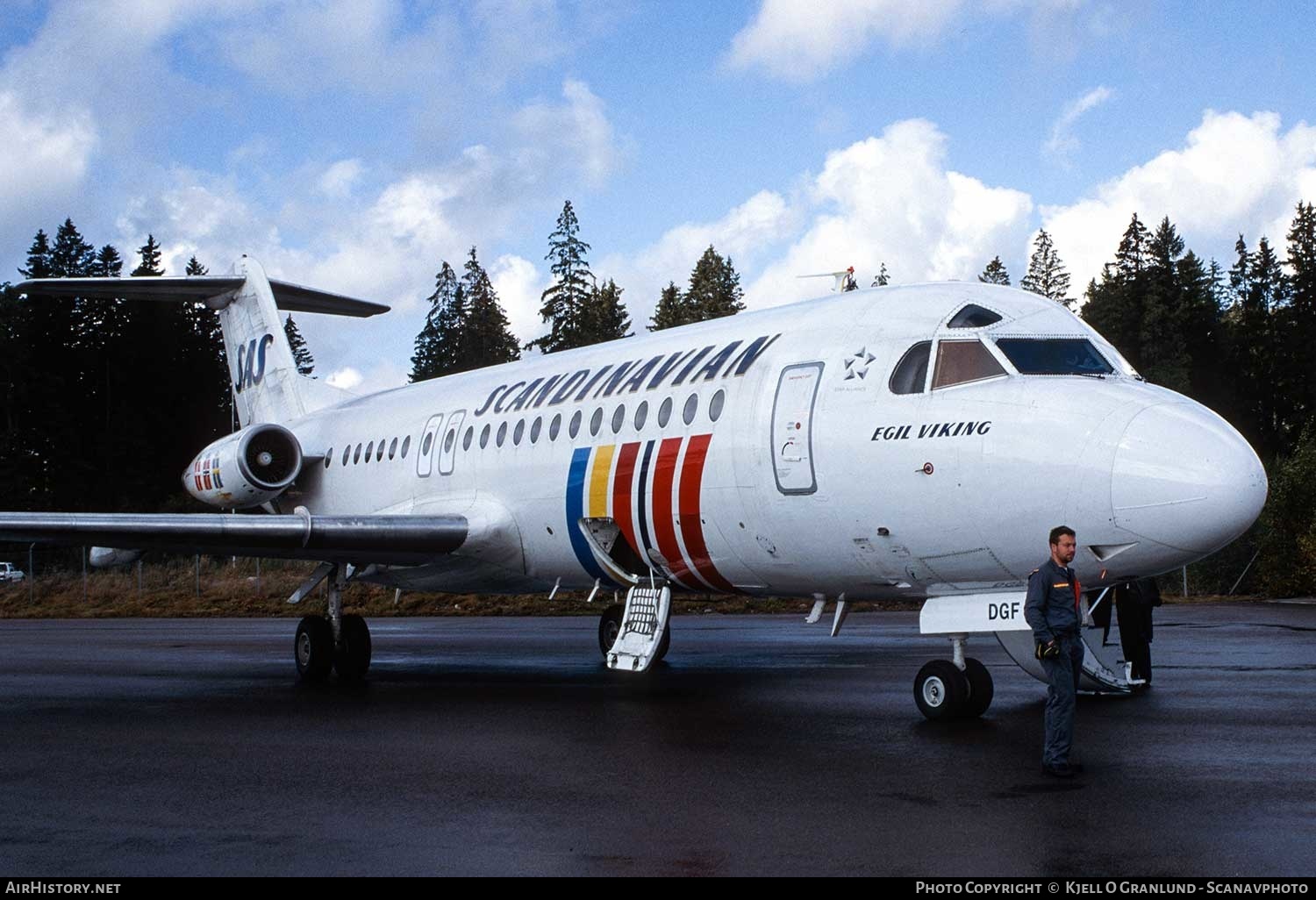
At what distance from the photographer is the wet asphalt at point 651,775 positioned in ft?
20.9

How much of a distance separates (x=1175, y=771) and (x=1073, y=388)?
2988 mm

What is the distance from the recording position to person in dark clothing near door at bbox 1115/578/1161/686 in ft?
45.9

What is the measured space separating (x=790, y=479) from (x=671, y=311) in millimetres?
83918

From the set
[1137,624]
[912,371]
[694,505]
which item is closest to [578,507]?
[694,505]

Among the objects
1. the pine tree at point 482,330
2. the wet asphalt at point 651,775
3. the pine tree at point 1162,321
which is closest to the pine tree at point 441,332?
the pine tree at point 482,330

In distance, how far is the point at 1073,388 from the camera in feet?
33.5

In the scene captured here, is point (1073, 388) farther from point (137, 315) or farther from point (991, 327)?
point (137, 315)

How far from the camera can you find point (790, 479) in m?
11.7

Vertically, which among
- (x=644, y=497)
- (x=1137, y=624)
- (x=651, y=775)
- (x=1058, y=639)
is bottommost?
(x=651, y=775)

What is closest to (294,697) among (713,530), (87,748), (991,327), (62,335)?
(87,748)

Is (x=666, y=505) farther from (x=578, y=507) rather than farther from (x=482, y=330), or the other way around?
(x=482, y=330)

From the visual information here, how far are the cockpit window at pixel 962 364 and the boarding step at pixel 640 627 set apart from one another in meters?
4.23

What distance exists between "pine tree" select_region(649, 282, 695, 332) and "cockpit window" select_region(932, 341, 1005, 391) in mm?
74964

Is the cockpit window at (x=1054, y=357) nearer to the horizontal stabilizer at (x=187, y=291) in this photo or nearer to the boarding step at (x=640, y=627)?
the boarding step at (x=640, y=627)
